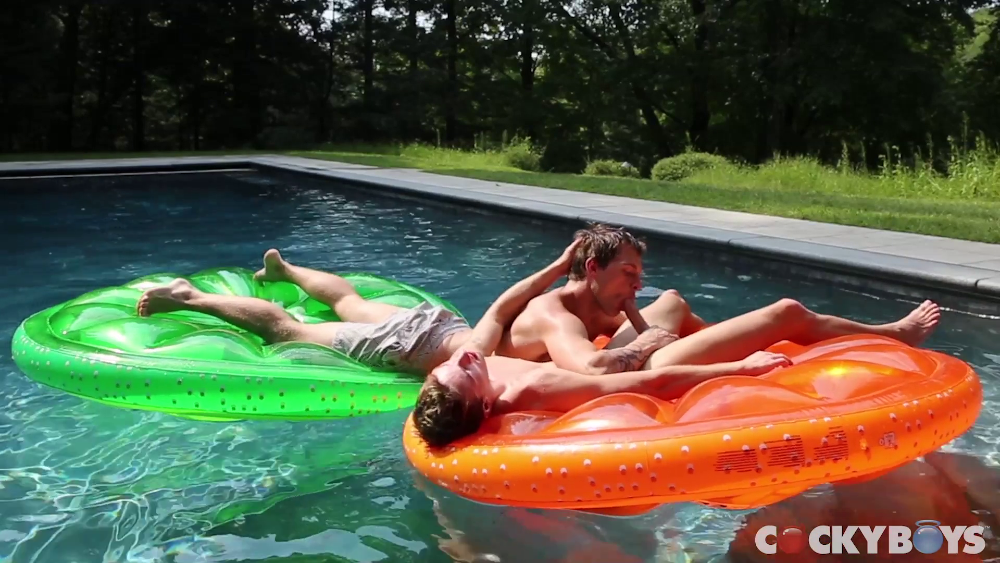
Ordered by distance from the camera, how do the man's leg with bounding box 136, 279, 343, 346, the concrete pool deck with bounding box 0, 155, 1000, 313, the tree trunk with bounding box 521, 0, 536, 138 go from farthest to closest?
the tree trunk with bounding box 521, 0, 536, 138 → the concrete pool deck with bounding box 0, 155, 1000, 313 → the man's leg with bounding box 136, 279, 343, 346

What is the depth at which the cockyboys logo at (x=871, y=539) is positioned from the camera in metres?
2.81

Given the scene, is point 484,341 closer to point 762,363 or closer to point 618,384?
point 618,384

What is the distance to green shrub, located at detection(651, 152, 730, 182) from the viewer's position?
13.9 metres

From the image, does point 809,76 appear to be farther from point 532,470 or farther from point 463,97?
point 532,470

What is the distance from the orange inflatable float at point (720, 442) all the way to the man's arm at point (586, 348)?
0.76 feet

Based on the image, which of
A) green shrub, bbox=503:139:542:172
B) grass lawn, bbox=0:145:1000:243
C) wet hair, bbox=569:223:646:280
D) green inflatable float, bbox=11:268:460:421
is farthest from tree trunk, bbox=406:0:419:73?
wet hair, bbox=569:223:646:280

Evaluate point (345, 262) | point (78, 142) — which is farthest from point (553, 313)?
point (78, 142)

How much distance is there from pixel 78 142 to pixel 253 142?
4.53m

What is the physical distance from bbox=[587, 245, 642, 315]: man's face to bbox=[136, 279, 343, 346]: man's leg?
4.47 feet

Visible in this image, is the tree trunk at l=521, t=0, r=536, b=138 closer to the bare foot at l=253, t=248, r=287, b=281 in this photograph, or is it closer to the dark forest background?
the dark forest background

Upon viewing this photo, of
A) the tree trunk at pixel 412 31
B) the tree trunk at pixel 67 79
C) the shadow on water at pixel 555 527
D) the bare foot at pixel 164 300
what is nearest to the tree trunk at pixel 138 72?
the tree trunk at pixel 67 79

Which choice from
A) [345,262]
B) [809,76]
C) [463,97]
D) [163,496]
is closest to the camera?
[163,496]

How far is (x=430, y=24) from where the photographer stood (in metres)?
25.6

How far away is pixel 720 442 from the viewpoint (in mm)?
2562
